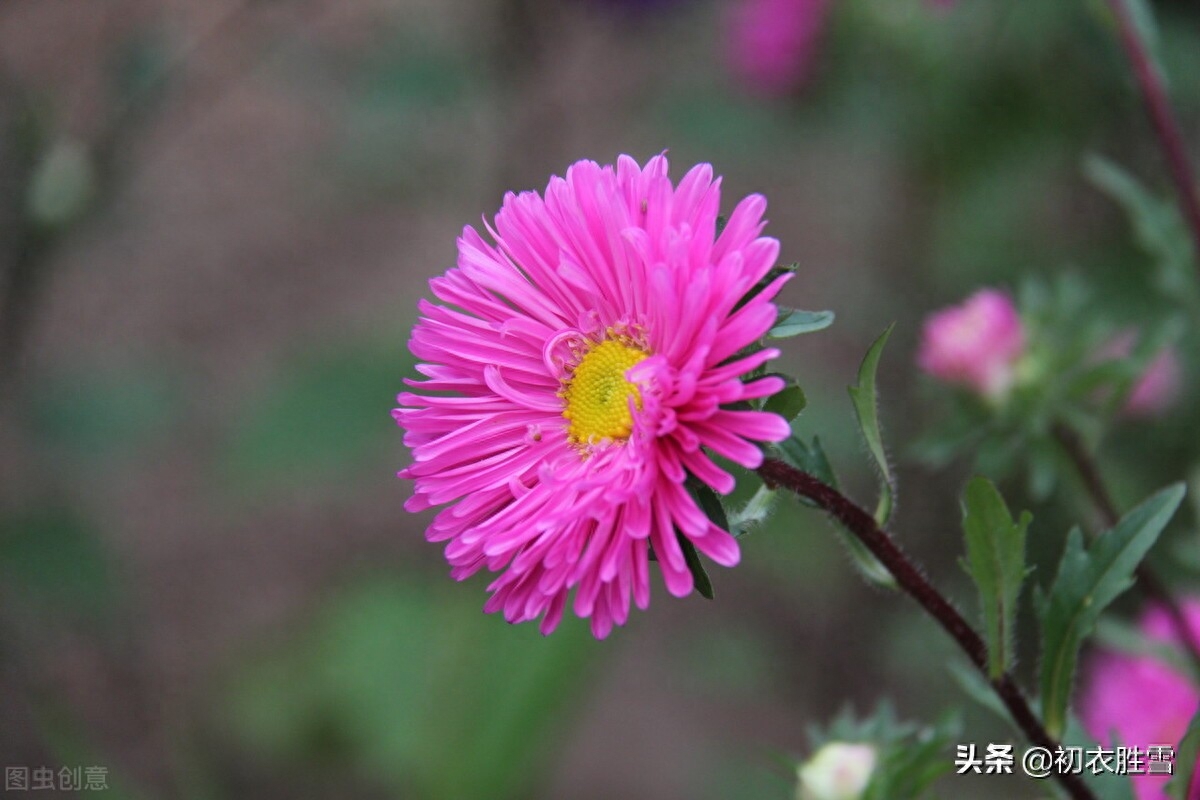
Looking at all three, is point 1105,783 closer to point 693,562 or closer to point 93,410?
point 693,562

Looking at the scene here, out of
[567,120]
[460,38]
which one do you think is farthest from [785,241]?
[460,38]

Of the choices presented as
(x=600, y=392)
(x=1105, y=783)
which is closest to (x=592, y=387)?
(x=600, y=392)

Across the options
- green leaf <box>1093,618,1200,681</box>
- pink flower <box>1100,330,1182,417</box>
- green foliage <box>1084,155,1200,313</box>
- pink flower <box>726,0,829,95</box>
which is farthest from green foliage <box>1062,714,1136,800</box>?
pink flower <box>726,0,829,95</box>

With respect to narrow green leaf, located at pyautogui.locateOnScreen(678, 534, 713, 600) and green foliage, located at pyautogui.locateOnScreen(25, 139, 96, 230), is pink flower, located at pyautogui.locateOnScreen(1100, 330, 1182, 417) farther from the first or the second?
green foliage, located at pyautogui.locateOnScreen(25, 139, 96, 230)

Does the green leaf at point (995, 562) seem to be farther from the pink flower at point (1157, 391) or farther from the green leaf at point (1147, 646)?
the pink flower at point (1157, 391)

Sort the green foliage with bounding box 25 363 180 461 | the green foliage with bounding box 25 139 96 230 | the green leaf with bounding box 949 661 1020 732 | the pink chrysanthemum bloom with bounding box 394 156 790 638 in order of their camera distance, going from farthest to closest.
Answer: the green foliage with bounding box 25 363 180 461
the green foliage with bounding box 25 139 96 230
the green leaf with bounding box 949 661 1020 732
the pink chrysanthemum bloom with bounding box 394 156 790 638

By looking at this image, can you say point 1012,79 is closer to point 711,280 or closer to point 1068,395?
point 1068,395

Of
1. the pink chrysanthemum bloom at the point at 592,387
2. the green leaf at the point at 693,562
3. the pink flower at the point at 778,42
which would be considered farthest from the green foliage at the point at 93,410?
the green leaf at the point at 693,562
